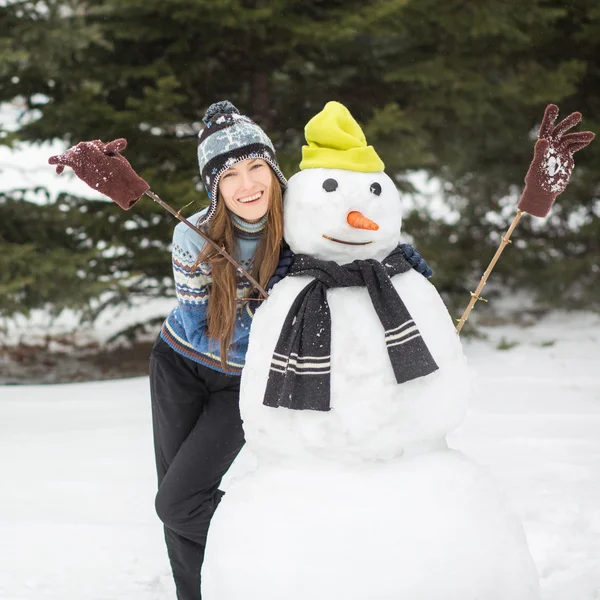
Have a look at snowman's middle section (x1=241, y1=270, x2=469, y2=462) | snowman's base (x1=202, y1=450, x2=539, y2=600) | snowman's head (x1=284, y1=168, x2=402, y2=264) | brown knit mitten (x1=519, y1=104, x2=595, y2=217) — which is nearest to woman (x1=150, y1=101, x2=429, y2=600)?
snowman's head (x1=284, y1=168, x2=402, y2=264)

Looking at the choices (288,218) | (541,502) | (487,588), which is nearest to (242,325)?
(288,218)

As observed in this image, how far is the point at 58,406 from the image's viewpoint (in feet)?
17.6

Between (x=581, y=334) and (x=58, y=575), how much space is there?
564 cm

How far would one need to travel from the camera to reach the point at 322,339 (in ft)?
6.57

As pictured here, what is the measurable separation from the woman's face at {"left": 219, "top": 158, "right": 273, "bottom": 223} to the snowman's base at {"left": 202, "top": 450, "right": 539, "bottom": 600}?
77 centimetres

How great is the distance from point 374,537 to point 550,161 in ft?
3.91

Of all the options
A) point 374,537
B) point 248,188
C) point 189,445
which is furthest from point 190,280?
point 374,537

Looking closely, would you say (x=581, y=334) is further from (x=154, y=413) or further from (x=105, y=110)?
(x=154, y=413)

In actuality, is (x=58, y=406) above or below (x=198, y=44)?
below

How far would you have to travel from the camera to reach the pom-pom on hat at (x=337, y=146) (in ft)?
7.06

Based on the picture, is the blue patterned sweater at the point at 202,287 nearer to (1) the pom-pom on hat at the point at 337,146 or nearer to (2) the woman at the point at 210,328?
(2) the woman at the point at 210,328

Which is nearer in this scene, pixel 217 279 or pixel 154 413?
pixel 217 279

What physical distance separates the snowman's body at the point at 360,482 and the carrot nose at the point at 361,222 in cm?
3

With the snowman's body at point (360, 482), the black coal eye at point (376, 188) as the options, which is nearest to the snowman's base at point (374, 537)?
Answer: the snowman's body at point (360, 482)
